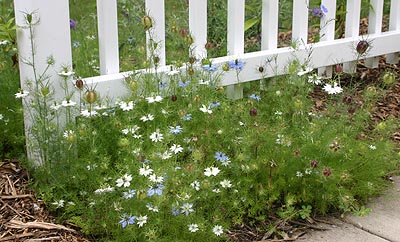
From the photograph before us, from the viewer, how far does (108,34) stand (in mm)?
3479

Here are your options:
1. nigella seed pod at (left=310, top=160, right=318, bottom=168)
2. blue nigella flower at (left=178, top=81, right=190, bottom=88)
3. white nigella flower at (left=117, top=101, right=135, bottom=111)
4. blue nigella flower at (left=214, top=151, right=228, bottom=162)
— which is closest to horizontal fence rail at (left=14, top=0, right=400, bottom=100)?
blue nigella flower at (left=178, top=81, right=190, bottom=88)

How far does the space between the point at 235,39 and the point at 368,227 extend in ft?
4.76

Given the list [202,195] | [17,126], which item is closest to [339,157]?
[202,195]

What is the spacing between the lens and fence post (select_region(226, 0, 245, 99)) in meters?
3.96

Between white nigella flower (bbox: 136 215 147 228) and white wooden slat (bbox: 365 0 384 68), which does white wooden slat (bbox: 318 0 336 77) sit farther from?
white nigella flower (bbox: 136 215 147 228)

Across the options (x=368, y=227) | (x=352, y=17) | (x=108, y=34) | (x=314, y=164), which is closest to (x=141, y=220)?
(x=314, y=164)

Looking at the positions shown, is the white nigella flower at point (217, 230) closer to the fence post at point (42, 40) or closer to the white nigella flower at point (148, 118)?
the white nigella flower at point (148, 118)

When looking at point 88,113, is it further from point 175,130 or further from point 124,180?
point 124,180

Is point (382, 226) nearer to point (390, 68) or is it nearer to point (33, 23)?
point (33, 23)

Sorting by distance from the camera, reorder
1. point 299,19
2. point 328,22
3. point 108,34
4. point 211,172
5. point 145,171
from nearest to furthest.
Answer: point 145,171 < point 211,172 < point 108,34 < point 299,19 < point 328,22

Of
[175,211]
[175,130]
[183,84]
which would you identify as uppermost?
[183,84]

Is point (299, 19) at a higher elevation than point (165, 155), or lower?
higher

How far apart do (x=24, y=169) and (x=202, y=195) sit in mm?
966

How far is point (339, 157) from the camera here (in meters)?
3.15
